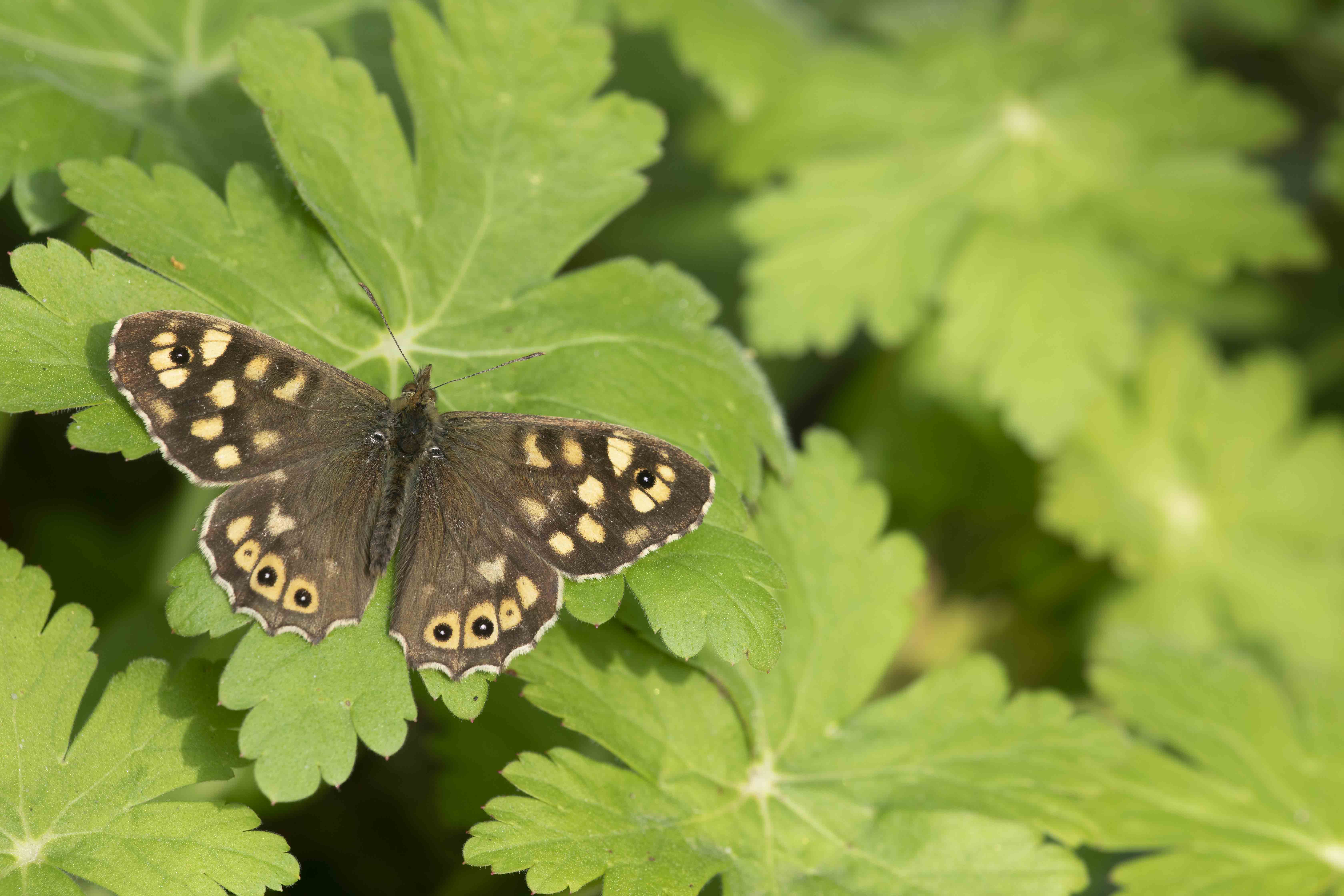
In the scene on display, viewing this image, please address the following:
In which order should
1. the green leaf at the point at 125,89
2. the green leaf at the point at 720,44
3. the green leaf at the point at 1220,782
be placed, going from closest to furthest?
the green leaf at the point at 125,89
the green leaf at the point at 1220,782
the green leaf at the point at 720,44

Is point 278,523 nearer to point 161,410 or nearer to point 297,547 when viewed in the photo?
point 297,547

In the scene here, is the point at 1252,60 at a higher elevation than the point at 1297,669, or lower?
higher

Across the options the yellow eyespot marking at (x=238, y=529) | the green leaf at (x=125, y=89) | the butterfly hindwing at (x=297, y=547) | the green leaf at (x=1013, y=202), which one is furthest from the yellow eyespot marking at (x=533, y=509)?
the green leaf at (x=1013, y=202)

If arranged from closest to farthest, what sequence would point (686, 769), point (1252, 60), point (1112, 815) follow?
point (686, 769)
point (1112, 815)
point (1252, 60)

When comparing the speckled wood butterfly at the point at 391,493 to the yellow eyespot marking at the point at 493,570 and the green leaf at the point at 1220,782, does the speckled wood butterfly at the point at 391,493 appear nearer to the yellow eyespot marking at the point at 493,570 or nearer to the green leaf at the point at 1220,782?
the yellow eyespot marking at the point at 493,570

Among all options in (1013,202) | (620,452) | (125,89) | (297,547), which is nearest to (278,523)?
(297,547)

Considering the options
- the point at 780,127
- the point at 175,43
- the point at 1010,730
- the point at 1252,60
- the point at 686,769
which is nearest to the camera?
the point at 686,769

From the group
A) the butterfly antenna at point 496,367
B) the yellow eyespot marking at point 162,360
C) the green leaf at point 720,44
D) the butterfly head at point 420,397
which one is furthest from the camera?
the green leaf at point 720,44

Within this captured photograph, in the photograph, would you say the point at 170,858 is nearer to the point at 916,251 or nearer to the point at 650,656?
the point at 650,656

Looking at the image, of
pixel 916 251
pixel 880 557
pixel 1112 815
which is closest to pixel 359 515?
pixel 880 557
